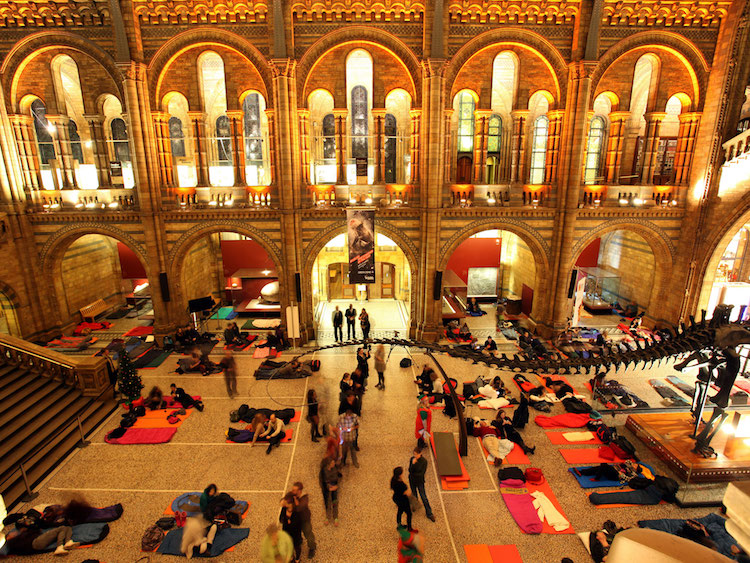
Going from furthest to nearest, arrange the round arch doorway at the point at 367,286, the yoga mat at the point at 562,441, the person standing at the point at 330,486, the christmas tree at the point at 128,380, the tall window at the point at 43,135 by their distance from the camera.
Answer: the round arch doorway at the point at 367,286, the tall window at the point at 43,135, the christmas tree at the point at 128,380, the yoga mat at the point at 562,441, the person standing at the point at 330,486

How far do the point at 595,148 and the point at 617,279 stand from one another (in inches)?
329

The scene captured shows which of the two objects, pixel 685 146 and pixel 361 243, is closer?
pixel 361 243

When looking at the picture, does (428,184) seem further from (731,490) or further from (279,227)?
(731,490)

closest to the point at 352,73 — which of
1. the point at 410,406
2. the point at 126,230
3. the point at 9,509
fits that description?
the point at 126,230

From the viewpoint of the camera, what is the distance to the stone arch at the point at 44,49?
18094mm

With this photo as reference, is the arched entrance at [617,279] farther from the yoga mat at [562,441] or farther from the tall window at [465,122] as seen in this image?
the yoga mat at [562,441]

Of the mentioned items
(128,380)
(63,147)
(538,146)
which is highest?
(538,146)

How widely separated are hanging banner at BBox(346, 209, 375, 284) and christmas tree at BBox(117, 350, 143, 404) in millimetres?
9022

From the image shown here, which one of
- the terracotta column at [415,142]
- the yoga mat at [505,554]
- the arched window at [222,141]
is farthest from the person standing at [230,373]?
the arched window at [222,141]

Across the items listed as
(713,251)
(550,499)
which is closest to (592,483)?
(550,499)

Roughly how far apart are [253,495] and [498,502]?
6390 millimetres

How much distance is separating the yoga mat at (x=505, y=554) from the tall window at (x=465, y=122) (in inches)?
826

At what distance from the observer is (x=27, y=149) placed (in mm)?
19391

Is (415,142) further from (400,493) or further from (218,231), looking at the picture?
(400,493)
